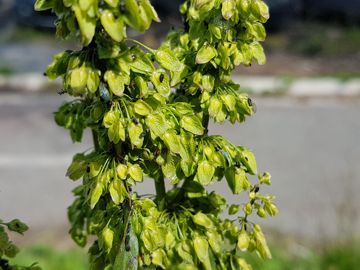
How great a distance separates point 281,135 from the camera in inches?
276

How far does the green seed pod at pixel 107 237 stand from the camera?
1061mm

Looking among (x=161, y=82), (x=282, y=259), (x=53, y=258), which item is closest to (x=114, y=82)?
(x=161, y=82)

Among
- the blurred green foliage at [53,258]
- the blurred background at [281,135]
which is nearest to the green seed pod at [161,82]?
the blurred background at [281,135]

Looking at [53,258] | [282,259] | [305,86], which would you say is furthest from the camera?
[305,86]

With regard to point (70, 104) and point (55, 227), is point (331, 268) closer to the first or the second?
point (55, 227)

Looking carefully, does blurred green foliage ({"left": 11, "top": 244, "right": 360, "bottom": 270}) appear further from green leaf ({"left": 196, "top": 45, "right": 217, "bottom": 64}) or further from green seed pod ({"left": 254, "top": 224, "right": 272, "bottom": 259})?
green leaf ({"left": 196, "top": 45, "right": 217, "bottom": 64})

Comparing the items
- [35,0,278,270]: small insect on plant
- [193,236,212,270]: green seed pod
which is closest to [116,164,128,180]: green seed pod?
[35,0,278,270]: small insect on plant

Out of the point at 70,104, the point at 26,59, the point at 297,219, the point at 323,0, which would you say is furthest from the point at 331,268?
the point at 323,0

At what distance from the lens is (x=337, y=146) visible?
21.9 feet

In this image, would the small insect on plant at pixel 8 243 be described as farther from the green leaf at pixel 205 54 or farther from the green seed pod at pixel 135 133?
the green leaf at pixel 205 54

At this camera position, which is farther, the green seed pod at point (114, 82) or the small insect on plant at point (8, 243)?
the small insect on plant at point (8, 243)

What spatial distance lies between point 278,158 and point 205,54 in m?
5.39

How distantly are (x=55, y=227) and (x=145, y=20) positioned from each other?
452 centimetres

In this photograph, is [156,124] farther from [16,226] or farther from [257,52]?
[16,226]
